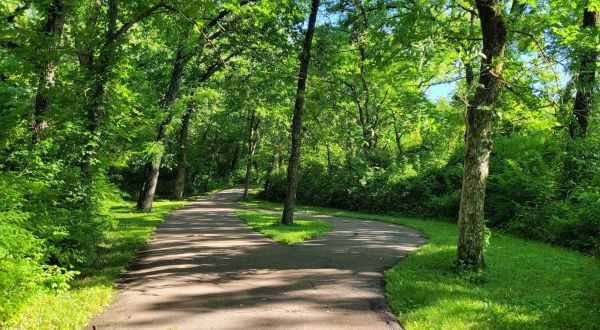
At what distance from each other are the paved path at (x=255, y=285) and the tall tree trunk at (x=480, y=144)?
1.83 m

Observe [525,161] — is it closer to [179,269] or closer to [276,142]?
[179,269]

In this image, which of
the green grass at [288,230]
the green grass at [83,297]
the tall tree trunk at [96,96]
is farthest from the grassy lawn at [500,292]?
the tall tree trunk at [96,96]

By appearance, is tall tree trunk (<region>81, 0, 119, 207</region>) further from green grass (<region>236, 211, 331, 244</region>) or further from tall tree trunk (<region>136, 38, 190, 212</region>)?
tall tree trunk (<region>136, 38, 190, 212</region>)

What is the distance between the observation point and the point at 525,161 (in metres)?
16.2

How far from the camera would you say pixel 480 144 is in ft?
24.8

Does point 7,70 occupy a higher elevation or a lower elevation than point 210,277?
higher

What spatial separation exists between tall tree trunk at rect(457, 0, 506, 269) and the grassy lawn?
0.60 metres

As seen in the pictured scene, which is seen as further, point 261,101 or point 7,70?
point 261,101

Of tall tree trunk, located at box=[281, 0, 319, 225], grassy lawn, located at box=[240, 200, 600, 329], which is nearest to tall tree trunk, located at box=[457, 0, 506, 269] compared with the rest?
grassy lawn, located at box=[240, 200, 600, 329]

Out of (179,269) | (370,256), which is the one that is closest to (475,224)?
(370,256)

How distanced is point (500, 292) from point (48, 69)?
9.86 m

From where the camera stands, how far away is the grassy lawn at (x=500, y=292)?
5.32 meters

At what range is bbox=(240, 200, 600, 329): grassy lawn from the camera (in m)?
5.32

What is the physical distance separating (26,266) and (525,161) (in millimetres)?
16585
